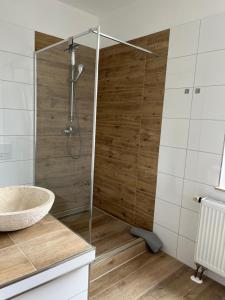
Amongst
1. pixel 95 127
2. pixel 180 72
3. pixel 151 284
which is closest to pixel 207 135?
pixel 180 72

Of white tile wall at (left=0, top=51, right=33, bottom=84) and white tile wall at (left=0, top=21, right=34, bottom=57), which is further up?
white tile wall at (left=0, top=21, right=34, bottom=57)

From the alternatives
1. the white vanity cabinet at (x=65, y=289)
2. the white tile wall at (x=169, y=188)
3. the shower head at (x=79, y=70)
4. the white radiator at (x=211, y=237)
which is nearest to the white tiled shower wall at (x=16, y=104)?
the shower head at (x=79, y=70)

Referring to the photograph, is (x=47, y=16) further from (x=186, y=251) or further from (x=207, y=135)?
(x=186, y=251)

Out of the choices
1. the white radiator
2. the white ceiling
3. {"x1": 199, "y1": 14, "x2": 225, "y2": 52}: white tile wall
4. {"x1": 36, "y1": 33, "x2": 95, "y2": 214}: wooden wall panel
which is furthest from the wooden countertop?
the white ceiling

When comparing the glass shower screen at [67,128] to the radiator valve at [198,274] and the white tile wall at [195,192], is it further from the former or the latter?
the radiator valve at [198,274]

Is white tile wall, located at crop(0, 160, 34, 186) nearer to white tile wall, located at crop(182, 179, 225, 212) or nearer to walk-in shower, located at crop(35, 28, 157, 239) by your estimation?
walk-in shower, located at crop(35, 28, 157, 239)

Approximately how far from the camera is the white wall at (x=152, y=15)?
190 centimetres

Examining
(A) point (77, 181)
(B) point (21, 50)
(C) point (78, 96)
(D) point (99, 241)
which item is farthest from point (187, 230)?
(B) point (21, 50)

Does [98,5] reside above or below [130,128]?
above

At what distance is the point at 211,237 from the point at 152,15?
2.07 meters

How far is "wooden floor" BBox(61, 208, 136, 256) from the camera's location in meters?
2.14

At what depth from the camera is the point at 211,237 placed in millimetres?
1842

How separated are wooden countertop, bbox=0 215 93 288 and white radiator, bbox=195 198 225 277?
3.73ft

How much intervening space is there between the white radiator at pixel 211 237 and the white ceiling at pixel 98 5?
2152 millimetres
